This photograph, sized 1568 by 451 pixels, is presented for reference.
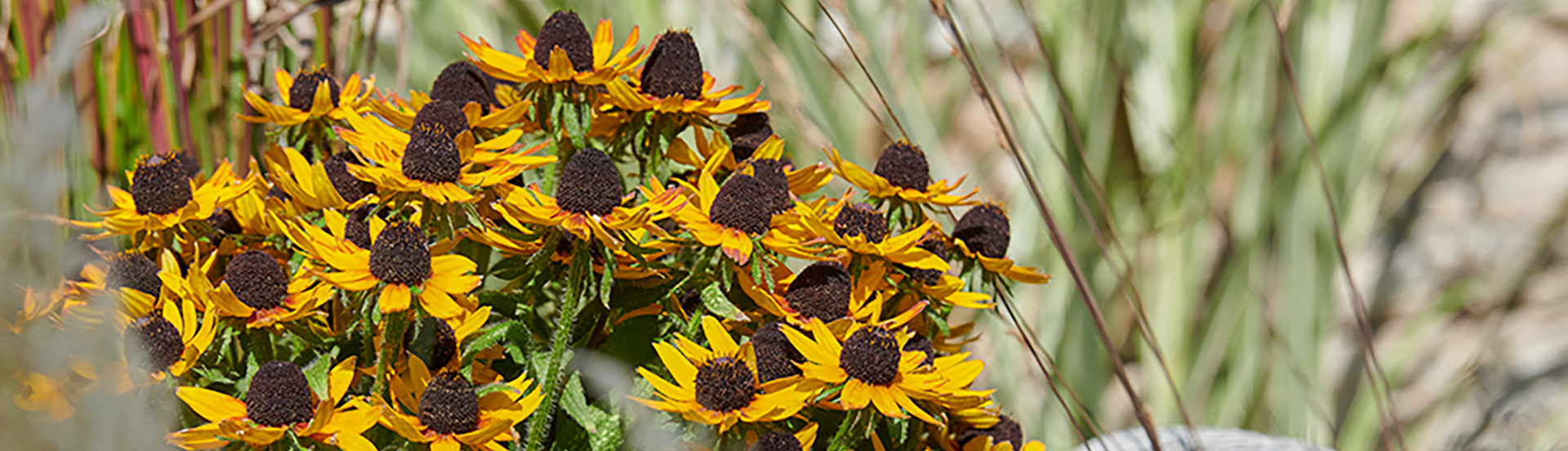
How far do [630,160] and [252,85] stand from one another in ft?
2.40

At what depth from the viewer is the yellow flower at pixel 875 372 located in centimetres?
62

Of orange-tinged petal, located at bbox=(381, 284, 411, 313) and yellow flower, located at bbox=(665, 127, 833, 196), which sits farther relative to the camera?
yellow flower, located at bbox=(665, 127, 833, 196)

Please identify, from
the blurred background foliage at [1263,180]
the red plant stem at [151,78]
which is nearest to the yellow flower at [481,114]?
the red plant stem at [151,78]

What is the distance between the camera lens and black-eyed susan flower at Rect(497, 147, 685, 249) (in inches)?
24.0

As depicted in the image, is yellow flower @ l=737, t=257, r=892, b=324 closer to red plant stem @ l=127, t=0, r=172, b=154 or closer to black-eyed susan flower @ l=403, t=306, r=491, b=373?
black-eyed susan flower @ l=403, t=306, r=491, b=373

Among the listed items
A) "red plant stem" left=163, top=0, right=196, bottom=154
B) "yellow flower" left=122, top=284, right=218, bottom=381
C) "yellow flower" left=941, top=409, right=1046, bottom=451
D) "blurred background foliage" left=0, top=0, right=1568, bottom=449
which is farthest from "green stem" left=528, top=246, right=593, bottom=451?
"blurred background foliage" left=0, top=0, right=1568, bottom=449

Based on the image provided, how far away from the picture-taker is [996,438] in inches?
33.7

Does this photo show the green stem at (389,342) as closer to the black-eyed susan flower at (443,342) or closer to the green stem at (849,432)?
the black-eyed susan flower at (443,342)

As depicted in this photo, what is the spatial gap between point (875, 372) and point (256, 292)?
414mm

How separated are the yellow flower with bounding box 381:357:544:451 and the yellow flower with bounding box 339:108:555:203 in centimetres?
12

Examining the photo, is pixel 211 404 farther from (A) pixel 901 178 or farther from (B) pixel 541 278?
(A) pixel 901 178

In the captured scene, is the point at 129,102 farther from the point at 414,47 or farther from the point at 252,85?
the point at 414,47

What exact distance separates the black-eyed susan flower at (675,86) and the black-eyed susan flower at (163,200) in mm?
299

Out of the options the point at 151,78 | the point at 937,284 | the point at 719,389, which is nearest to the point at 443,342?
the point at 719,389
